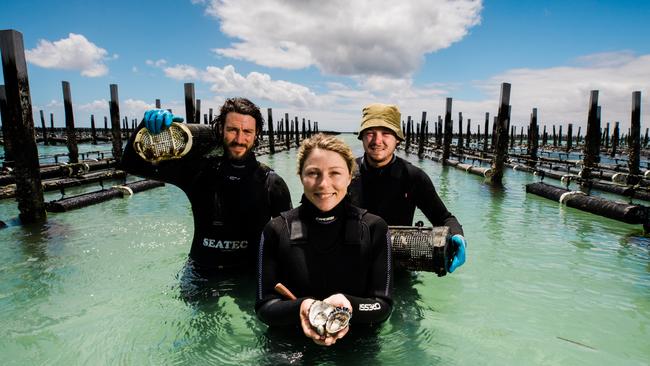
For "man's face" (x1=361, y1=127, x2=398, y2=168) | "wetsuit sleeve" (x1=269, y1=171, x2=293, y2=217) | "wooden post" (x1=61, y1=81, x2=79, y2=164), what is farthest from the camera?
"wooden post" (x1=61, y1=81, x2=79, y2=164)

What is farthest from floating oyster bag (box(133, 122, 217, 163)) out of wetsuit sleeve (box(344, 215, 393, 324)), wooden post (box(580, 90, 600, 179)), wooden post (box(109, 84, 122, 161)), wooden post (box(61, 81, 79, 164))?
wooden post (box(61, 81, 79, 164))

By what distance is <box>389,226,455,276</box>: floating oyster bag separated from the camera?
2941 mm

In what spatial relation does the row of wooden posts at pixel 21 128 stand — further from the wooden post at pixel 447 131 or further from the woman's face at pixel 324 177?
the wooden post at pixel 447 131

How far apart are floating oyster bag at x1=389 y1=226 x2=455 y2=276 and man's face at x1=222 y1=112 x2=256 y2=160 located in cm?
145

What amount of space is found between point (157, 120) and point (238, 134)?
586mm

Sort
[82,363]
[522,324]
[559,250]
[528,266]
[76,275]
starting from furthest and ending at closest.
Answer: [559,250]
[528,266]
[76,275]
[522,324]
[82,363]

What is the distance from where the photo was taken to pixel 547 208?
11.0 meters

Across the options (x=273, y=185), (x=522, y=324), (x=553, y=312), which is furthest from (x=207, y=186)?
(x=553, y=312)

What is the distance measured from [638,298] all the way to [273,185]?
4.93 meters

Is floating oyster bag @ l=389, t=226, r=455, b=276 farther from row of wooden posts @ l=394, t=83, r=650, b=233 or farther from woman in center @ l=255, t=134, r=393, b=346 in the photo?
row of wooden posts @ l=394, t=83, r=650, b=233

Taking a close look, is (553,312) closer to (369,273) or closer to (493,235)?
(369,273)

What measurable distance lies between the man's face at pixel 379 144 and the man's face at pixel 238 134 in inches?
39.6

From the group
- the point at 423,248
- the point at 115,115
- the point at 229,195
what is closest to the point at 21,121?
the point at 229,195

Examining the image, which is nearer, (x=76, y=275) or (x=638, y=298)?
(x=638, y=298)
